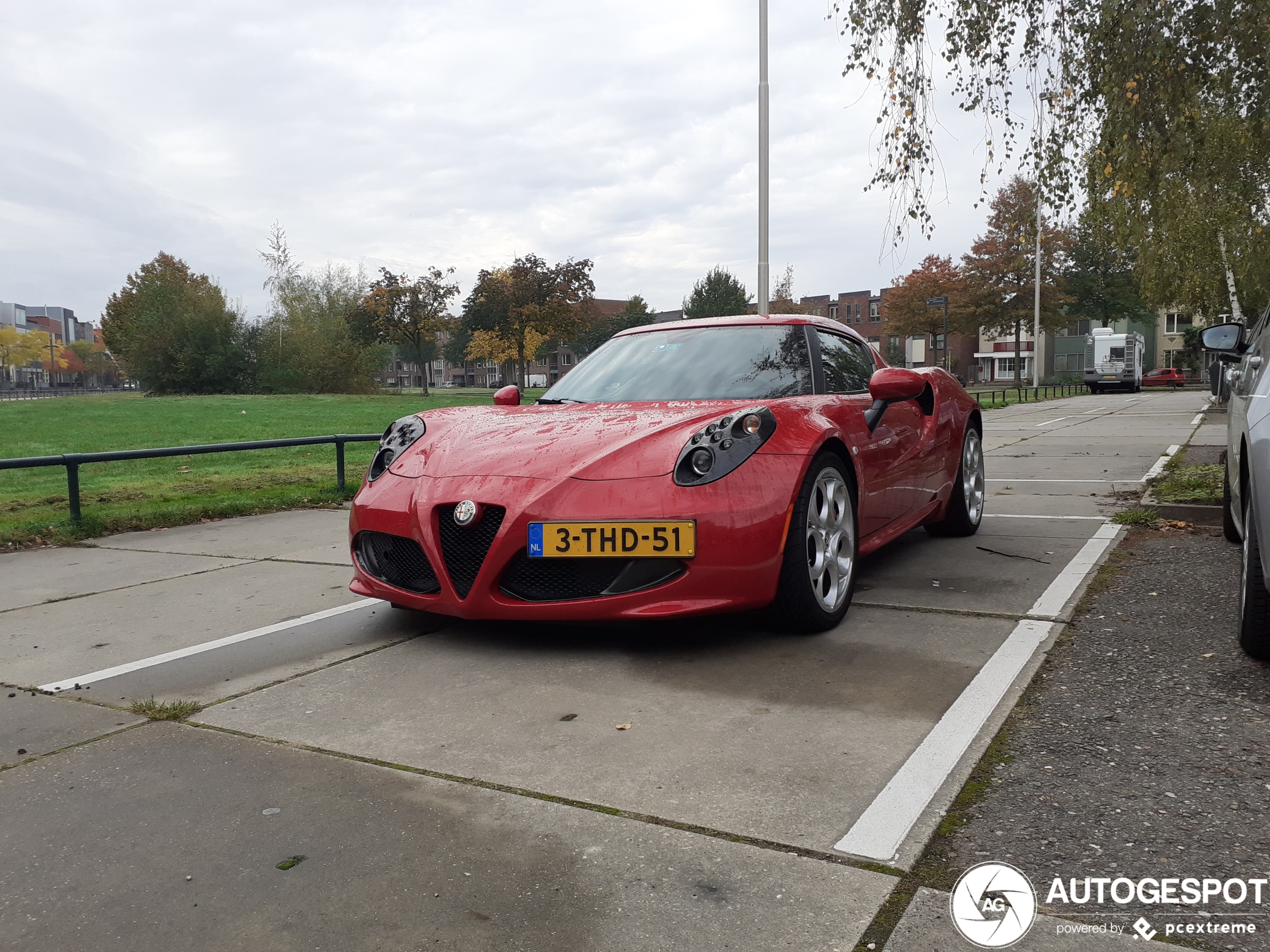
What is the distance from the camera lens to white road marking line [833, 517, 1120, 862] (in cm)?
231

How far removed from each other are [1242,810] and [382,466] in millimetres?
3423

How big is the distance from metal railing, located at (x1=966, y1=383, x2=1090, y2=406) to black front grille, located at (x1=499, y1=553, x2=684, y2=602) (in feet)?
103

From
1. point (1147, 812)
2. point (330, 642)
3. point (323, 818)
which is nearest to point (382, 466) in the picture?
point (330, 642)

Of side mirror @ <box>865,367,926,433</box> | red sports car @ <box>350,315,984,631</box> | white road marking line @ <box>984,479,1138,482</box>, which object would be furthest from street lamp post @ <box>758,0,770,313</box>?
red sports car @ <box>350,315,984,631</box>

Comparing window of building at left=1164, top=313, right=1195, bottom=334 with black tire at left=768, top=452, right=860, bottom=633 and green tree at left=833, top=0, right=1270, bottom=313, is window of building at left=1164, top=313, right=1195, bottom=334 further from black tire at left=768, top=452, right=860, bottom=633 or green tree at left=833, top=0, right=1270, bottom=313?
black tire at left=768, top=452, right=860, bottom=633

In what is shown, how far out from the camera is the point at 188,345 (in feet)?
168

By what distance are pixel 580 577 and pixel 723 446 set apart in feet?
2.41

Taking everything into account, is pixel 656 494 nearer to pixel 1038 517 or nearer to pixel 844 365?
pixel 844 365

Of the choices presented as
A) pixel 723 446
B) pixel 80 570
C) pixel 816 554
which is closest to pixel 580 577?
pixel 723 446

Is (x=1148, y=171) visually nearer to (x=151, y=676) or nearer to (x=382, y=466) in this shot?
(x=382, y=466)

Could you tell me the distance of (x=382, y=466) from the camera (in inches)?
178

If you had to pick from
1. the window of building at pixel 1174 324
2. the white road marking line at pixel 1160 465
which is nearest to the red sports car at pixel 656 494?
the white road marking line at pixel 1160 465

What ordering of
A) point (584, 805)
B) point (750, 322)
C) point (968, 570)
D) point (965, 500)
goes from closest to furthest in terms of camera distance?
point (584, 805), point (750, 322), point (968, 570), point (965, 500)

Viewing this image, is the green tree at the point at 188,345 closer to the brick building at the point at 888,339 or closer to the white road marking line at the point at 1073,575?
the brick building at the point at 888,339
